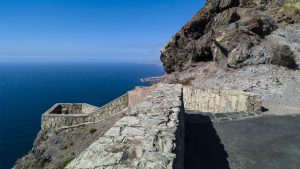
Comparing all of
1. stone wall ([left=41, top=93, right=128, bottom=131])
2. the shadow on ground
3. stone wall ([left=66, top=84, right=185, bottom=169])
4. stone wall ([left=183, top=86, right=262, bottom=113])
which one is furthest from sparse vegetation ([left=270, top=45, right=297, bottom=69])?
stone wall ([left=66, top=84, right=185, bottom=169])

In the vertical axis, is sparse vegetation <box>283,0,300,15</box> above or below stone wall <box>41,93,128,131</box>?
above

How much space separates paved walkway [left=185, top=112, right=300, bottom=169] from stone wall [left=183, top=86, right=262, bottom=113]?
3.56 ft

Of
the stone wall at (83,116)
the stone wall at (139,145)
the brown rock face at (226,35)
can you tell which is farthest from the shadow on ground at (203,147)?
the brown rock face at (226,35)

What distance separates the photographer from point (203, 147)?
851 cm

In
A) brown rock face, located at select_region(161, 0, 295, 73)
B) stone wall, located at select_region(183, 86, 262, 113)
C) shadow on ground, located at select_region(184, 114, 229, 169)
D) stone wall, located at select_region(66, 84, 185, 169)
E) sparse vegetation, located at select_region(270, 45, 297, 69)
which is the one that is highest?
brown rock face, located at select_region(161, 0, 295, 73)

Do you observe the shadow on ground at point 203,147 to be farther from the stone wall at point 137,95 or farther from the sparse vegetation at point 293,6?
the sparse vegetation at point 293,6

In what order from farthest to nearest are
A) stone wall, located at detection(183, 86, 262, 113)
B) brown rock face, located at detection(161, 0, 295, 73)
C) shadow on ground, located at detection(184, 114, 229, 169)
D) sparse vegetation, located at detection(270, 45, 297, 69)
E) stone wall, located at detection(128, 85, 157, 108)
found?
brown rock face, located at detection(161, 0, 295, 73) → sparse vegetation, located at detection(270, 45, 297, 69) → stone wall, located at detection(128, 85, 157, 108) → stone wall, located at detection(183, 86, 262, 113) → shadow on ground, located at detection(184, 114, 229, 169)

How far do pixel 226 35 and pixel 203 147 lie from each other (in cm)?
2039

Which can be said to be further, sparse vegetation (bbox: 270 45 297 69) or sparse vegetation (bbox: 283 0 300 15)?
sparse vegetation (bbox: 283 0 300 15)

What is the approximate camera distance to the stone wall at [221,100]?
12945mm

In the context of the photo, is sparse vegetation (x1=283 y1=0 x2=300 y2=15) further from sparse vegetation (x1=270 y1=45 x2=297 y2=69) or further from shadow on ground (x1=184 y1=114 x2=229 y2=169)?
shadow on ground (x1=184 y1=114 x2=229 y2=169)

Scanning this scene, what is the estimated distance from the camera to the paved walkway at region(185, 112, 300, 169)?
729 cm

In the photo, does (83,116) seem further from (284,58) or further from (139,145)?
(139,145)

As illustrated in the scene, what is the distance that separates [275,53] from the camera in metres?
22.9
